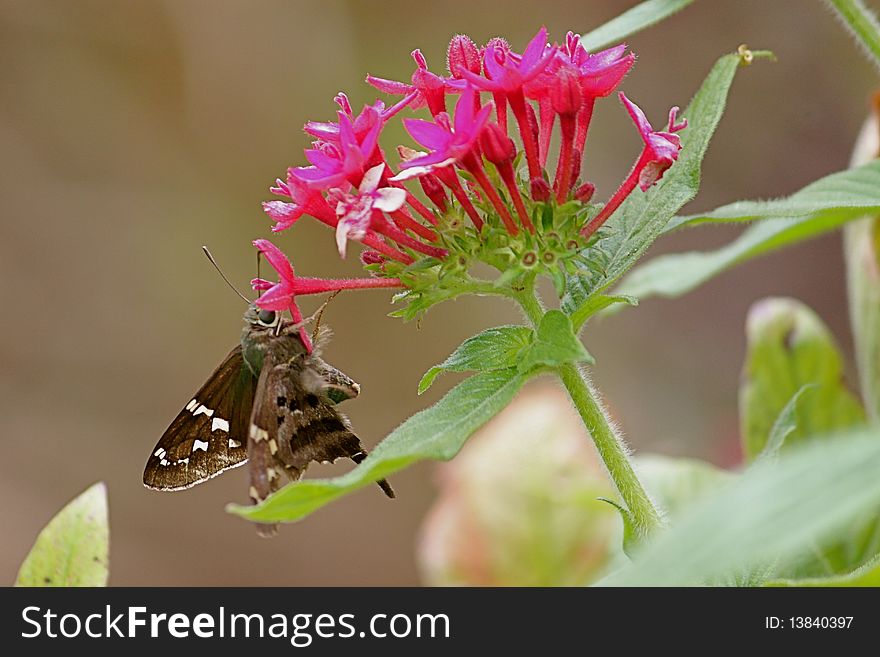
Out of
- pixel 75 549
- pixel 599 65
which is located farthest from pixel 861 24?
pixel 75 549

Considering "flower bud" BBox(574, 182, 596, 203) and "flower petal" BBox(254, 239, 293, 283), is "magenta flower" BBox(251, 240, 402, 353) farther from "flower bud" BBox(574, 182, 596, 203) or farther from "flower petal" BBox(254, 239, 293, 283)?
"flower bud" BBox(574, 182, 596, 203)

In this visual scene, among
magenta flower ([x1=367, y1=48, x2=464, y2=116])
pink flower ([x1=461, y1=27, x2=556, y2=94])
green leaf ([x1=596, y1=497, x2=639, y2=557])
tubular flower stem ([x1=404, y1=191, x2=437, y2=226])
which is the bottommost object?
green leaf ([x1=596, y1=497, x2=639, y2=557])

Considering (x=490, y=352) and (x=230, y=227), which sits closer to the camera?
(x=490, y=352)

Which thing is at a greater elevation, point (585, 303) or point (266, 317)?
point (266, 317)

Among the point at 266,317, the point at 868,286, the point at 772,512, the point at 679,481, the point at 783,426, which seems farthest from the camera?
the point at 679,481

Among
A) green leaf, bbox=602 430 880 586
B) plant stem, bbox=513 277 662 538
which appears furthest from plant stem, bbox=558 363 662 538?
green leaf, bbox=602 430 880 586

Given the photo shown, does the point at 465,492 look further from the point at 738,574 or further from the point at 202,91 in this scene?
the point at 202,91

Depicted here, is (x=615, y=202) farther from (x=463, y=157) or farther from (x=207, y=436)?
(x=207, y=436)
